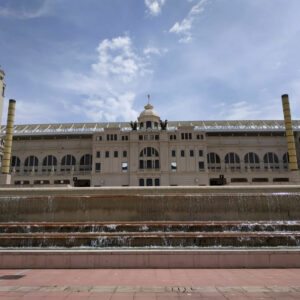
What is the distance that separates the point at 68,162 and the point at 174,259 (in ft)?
190

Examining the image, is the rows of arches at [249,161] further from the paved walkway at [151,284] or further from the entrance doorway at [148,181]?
the paved walkway at [151,284]

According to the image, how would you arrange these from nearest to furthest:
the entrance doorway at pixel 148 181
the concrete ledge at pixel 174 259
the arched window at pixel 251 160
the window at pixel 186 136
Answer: the concrete ledge at pixel 174 259, the entrance doorway at pixel 148 181, the window at pixel 186 136, the arched window at pixel 251 160

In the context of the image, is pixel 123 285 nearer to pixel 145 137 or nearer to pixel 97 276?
pixel 97 276

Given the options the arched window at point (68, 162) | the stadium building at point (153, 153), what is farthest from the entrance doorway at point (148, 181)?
the arched window at point (68, 162)

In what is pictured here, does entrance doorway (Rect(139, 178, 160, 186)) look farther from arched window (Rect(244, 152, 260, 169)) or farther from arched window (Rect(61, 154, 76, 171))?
arched window (Rect(244, 152, 260, 169))

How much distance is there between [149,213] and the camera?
2453 cm

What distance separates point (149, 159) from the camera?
61.0 m

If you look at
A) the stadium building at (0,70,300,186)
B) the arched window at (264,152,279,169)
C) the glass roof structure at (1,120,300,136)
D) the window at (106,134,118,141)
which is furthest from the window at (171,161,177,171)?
the arched window at (264,152,279,169)

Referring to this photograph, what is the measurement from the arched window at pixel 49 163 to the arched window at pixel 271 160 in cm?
5054

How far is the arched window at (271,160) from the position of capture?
6675 cm

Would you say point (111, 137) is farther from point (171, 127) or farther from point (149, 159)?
point (171, 127)

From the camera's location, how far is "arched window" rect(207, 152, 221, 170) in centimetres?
6650

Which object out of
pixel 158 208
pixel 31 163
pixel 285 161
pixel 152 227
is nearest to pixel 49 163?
pixel 31 163

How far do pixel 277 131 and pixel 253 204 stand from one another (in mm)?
49677
